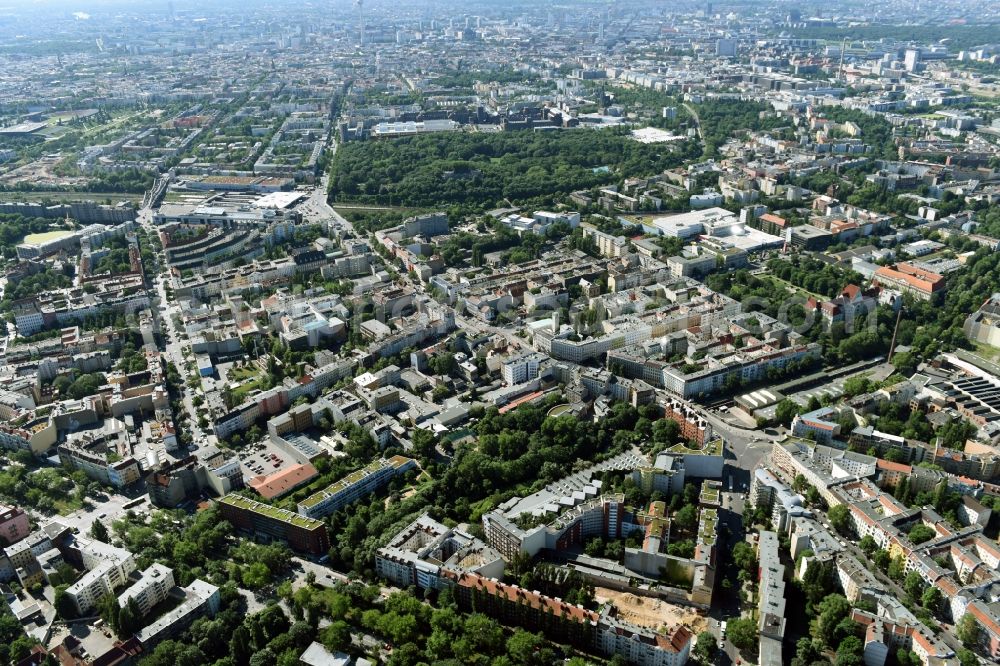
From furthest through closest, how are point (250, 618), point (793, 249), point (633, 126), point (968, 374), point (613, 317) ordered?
point (633, 126) < point (793, 249) < point (613, 317) < point (968, 374) < point (250, 618)

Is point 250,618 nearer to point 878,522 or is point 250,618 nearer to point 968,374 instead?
point 878,522

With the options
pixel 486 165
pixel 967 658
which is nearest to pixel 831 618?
pixel 967 658

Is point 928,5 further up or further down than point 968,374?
further up

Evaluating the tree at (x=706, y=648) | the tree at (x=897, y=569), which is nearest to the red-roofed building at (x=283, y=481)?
the tree at (x=706, y=648)

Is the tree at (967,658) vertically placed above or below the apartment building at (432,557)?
below

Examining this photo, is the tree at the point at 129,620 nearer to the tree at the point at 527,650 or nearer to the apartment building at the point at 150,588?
the apartment building at the point at 150,588

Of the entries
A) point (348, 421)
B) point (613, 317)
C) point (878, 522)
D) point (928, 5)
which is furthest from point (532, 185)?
point (928, 5)
